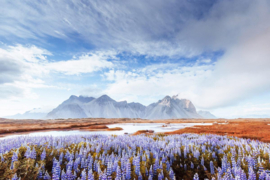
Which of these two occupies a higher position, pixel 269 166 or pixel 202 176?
pixel 269 166

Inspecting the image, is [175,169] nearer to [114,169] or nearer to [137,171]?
[137,171]

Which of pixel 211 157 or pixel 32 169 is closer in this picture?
pixel 32 169

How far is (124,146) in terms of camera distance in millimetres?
9500

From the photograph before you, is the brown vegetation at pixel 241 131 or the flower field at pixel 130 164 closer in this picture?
the flower field at pixel 130 164

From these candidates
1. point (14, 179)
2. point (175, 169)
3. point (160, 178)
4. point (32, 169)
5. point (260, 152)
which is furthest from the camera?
point (260, 152)

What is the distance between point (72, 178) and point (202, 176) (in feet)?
17.5

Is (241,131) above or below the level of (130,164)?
below

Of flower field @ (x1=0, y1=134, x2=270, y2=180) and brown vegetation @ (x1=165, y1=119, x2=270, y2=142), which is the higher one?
flower field @ (x1=0, y1=134, x2=270, y2=180)

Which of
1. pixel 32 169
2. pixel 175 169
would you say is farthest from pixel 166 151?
pixel 32 169

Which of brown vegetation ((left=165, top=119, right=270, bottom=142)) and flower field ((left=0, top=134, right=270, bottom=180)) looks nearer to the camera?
flower field ((left=0, top=134, right=270, bottom=180))

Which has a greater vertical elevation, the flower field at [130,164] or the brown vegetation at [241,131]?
the flower field at [130,164]

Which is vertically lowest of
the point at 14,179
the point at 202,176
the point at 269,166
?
the point at 202,176

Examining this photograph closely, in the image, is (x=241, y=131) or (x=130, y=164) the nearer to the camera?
(x=130, y=164)

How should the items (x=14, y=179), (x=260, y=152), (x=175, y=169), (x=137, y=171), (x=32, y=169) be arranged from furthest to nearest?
(x=260, y=152)
(x=175, y=169)
(x=32, y=169)
(x=137, y=171)
(x=14, y=179)
